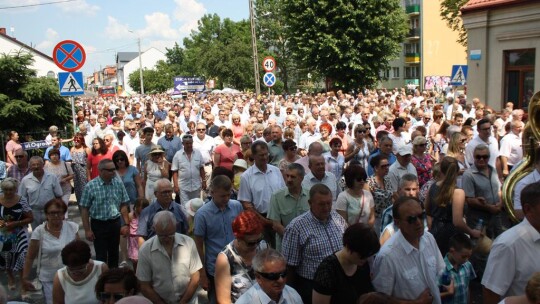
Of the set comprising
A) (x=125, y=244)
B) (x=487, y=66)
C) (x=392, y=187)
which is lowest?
(x=125, y=244)

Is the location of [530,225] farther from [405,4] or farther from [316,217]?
[405,4]

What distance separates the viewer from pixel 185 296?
4816 mm

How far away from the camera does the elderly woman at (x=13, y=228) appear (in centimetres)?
688

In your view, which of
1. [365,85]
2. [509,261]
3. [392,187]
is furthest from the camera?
[365,85]

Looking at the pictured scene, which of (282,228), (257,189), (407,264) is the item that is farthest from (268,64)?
(407,264)

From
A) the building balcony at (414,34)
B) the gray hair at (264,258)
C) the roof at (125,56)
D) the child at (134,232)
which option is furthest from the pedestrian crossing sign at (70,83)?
the roof at (125,56)

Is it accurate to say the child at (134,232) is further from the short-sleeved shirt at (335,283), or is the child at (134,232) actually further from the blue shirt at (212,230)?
the short-sleeved shirt at (335,283)

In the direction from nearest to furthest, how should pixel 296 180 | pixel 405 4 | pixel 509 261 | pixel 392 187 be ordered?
pixel 509 261 → pixel 296 180 → pixel 392 187 → pixel 405 4

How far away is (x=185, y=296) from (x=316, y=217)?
54.2 inches

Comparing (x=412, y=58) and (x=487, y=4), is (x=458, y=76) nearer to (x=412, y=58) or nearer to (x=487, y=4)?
(x=487, y=4)

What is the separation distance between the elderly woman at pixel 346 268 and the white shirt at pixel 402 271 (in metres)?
0.17

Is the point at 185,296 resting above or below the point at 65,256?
below

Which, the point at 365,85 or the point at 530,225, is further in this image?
the point at 365,85

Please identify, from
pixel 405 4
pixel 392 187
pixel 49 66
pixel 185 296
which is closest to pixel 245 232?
pixel 185 296
